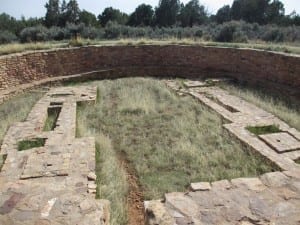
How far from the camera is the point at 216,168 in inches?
198

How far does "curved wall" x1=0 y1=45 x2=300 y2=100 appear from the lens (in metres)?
9.39

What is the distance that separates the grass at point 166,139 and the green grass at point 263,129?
0.59 m

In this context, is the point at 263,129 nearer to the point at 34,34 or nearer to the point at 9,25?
the point at 34,34

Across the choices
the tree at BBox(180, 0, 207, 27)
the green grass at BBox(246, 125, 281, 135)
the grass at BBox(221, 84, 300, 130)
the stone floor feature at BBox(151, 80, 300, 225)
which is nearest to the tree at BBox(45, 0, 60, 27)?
the tree at BBox(180, 0, 207, 27)

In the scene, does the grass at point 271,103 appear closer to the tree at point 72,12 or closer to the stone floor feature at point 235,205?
the stone floor feature at point 235,205

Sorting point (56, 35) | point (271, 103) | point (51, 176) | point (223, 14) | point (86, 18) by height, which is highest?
point (223, 14)

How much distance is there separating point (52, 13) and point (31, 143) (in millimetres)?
34398

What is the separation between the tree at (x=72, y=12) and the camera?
35.5 meters

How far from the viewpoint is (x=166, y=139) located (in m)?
6.23

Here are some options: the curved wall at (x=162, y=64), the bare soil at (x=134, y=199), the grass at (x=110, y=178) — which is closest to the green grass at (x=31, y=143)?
the grass at (x=110, y=178)

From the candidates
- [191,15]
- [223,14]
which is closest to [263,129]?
[191,15]

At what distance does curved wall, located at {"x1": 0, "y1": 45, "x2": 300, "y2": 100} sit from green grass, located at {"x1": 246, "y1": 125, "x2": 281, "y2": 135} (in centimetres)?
270

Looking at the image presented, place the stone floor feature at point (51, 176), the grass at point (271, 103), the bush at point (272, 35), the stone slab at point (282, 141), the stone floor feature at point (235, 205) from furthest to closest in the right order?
the bush at point (272, 35) → the grass at point (271, 103) → the stone slab at point (282, 141) → the stone floor feature at point (235, 205) → the stone floor feature at point (51, 176)

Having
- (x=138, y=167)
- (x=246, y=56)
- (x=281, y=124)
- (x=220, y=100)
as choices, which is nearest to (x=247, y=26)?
(x=246, y=56)
